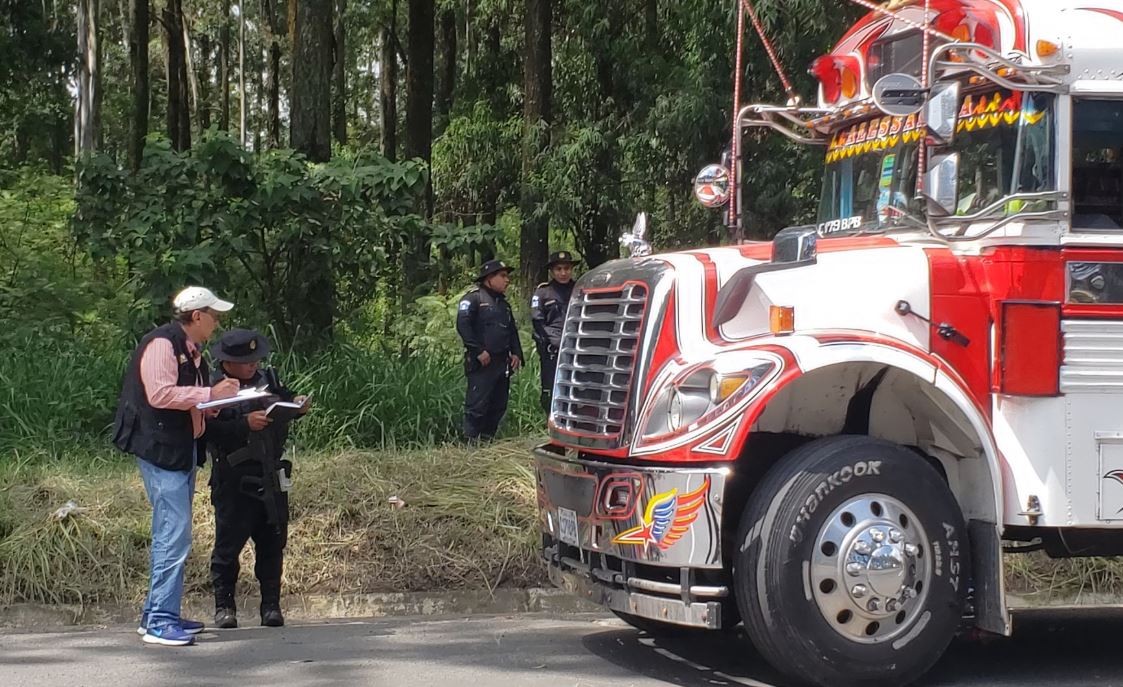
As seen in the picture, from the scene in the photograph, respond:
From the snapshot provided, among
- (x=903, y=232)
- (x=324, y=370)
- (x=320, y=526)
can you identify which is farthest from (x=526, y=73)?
(x=903, y=232)

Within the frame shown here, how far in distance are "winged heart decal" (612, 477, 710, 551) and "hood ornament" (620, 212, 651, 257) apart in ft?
4.77

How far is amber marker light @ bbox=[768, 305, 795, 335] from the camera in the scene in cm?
581

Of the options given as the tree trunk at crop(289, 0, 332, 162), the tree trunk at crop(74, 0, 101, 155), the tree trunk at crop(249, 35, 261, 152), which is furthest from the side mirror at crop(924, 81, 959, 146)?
the tree trunk at crop(249, 35, 261, 152)

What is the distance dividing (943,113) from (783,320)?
1.10 metres

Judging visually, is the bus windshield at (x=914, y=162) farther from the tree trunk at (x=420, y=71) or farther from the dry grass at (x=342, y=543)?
the tree trunk at (x=420, y=71)

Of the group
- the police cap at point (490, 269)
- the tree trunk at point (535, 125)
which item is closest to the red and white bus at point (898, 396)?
the police cap at point (490, 269)

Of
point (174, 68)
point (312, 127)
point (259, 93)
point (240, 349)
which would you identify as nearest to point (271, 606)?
point (240, 349)

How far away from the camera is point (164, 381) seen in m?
6.85

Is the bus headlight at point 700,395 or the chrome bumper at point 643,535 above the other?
the bus headlight at point 700,395

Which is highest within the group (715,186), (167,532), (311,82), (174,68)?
(174,68)

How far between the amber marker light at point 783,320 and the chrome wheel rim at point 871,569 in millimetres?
758

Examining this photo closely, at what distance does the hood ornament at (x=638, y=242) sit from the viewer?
22.4ft

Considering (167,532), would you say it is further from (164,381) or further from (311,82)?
(311,82)

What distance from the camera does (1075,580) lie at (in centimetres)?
861
